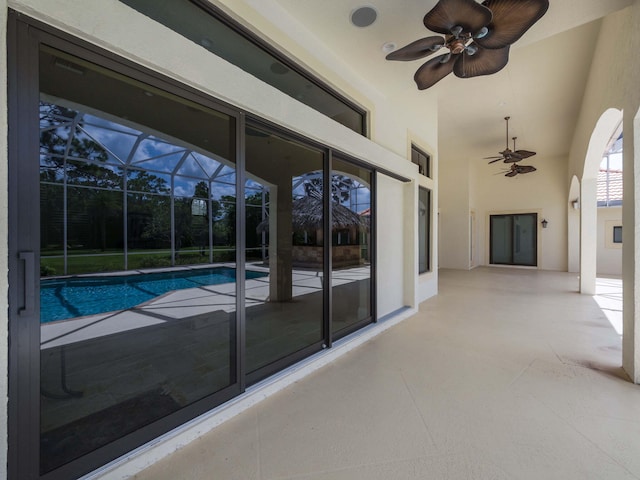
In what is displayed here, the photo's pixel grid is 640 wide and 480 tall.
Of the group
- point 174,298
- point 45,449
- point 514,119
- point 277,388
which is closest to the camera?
point 45,449

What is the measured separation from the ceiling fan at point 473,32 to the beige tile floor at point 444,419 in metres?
3.12

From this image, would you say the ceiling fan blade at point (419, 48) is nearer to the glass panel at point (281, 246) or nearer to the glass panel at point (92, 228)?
the glass panel at point (281, 246)

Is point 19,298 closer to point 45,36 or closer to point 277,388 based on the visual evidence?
point 45,36

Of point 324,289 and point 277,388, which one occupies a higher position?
point 324,289

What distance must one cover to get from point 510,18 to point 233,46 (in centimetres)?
234

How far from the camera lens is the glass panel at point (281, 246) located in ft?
9.39

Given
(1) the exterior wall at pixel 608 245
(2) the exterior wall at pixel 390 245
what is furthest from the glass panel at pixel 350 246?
(1) the exterior wall at pixel 608 245

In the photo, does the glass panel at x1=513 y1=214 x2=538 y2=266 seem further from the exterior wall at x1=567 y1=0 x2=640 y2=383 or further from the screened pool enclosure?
the screened pool enclosure

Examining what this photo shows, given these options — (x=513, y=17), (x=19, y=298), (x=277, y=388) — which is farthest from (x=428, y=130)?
(x=19, y=298)

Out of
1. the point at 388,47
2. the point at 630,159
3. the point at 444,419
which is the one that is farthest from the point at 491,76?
the point at 444,419

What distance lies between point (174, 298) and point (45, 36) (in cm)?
483

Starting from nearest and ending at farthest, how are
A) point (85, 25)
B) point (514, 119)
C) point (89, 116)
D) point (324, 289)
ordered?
1. point (85, 25)
2. point (89, 116)
3. point (324, 289)
4. point (514, 119)

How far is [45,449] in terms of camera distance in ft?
5.35

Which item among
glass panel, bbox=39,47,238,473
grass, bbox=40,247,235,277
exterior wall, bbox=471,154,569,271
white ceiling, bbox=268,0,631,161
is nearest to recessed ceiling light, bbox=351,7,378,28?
white ceiling, bbox=268,0,631,161
